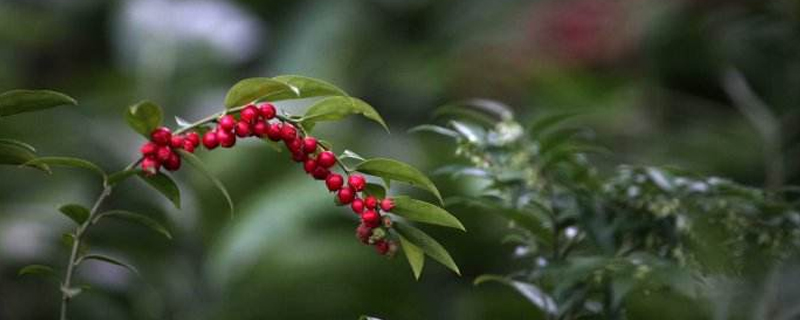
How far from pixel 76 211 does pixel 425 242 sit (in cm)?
18

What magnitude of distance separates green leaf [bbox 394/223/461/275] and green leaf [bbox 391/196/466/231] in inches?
0.5

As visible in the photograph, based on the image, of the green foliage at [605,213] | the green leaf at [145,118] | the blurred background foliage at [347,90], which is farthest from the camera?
the blurred background foliage at [347,90]

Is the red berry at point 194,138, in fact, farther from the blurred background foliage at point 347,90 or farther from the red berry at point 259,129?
the blurred background foliage at point 347,90

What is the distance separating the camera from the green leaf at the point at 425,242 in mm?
567

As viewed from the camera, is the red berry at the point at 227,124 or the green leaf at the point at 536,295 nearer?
the red berry at the point at 227,124

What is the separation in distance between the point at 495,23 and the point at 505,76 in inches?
13.9

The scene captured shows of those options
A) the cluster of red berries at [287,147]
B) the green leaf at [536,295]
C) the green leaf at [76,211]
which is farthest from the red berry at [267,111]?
the green leaf at [536,295]

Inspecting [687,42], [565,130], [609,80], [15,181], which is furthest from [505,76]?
[565,130]

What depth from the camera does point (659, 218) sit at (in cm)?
72

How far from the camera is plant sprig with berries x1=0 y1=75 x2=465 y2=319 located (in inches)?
21.1

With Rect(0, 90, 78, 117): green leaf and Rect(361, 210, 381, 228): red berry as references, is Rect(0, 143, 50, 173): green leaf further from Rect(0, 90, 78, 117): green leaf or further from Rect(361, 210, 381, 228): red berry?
Rect(361, 210, 381, 228): red berry

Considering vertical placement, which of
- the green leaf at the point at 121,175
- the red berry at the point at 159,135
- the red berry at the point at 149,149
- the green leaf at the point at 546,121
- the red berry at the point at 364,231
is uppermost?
the green leaf at the point at 546,121

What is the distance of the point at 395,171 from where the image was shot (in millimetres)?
558

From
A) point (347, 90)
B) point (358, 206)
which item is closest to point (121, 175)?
point (358, 206)
